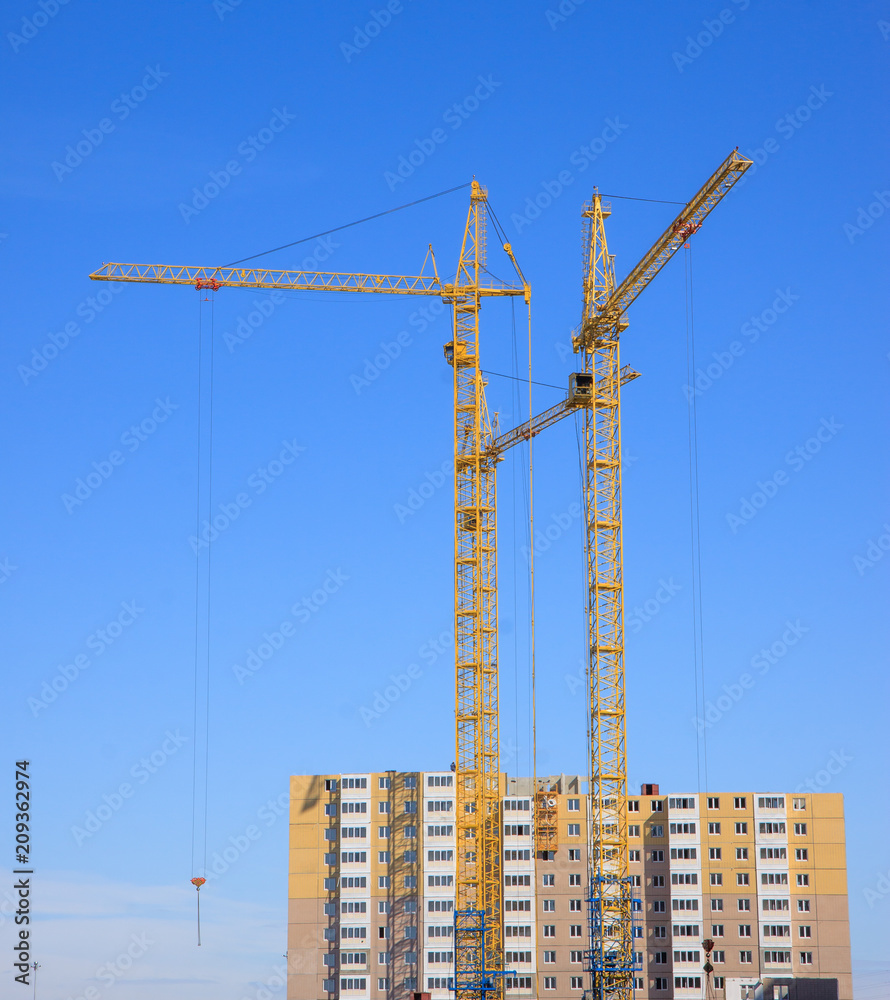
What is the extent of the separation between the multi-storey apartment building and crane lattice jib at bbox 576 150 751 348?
42.2 m

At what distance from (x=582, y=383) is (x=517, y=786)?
4232cm

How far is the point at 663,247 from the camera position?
354 ft

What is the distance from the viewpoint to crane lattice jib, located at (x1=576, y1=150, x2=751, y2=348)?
99.5 meters

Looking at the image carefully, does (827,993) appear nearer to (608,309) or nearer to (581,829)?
(581,829)

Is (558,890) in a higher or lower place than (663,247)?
lower

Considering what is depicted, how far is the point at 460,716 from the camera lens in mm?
128625

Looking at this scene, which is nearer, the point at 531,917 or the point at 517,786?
the point at 531,917

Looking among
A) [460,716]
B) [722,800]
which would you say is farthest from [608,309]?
[722,800]

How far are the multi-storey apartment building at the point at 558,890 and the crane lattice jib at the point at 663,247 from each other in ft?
138

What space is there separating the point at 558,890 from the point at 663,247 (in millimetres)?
56265

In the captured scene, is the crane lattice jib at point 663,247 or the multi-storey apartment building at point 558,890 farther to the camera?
the multi-storey apartment building at point 558,890

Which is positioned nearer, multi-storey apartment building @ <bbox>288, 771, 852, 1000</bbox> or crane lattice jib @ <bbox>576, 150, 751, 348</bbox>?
crane lattice jib @ <bbox>576, 150, 751, 348</bbox>

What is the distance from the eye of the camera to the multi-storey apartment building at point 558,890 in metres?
128

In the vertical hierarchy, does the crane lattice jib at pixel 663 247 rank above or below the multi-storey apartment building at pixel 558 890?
above
